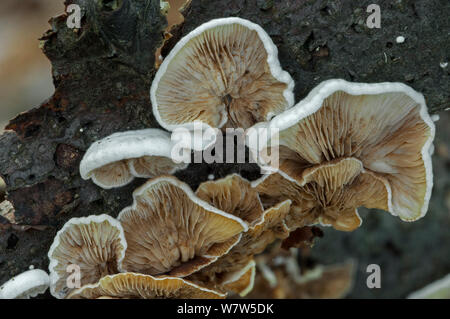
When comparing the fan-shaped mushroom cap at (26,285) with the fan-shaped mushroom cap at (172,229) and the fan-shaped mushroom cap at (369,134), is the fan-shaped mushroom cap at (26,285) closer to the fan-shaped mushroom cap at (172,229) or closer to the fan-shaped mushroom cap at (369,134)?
the fan-shaped mushroom cap at (172,229)

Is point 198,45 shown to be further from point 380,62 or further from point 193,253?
point 193,253

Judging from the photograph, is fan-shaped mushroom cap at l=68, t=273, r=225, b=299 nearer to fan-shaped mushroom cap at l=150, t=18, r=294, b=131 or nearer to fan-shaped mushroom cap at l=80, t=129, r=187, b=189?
fan-shaped mushroom cap at l=80, t=129, r=187, b=189

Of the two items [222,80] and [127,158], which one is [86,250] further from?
[222,80]

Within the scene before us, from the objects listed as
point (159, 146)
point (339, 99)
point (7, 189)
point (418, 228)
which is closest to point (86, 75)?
point (159, 146)

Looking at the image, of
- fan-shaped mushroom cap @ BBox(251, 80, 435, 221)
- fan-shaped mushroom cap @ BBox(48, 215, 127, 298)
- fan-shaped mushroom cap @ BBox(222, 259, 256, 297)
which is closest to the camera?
fan-shaped mushroom cap @ BBox(251, 80, 435, 221)

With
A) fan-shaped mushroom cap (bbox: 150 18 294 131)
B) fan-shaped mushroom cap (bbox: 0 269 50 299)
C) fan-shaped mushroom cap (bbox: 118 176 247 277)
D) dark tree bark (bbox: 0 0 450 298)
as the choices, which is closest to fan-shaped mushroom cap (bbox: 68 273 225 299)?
fan-shaped mushroom cap (bbox: 118 176 247 277)

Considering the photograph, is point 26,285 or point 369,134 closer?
point 369,134

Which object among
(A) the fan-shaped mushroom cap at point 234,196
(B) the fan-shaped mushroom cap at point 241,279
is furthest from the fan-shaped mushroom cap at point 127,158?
(B) the fan-shaped mushroom cap at point 241,279

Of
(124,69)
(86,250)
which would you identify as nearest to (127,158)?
(124,69)
